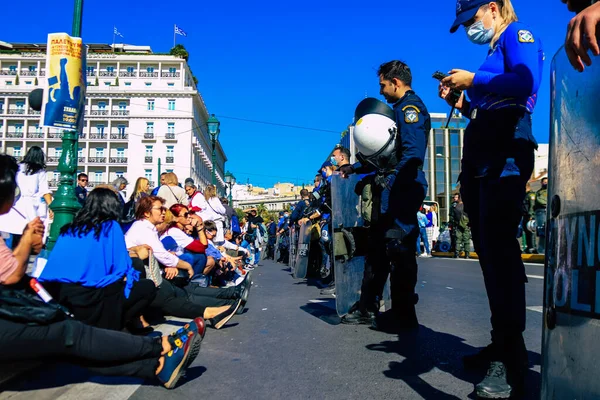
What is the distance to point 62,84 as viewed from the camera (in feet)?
26.3

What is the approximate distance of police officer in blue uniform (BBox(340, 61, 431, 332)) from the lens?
4.05 meters

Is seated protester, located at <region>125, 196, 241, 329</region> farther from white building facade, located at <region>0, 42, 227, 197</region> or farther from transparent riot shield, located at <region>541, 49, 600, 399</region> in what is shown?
white building facade, located at <region>0, 42, 227, 197</region>

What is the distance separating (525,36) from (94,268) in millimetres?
2706

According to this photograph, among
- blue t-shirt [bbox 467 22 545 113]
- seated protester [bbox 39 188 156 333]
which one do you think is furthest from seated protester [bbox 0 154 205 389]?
blue t-shirt [bbox 467 22 545 113]

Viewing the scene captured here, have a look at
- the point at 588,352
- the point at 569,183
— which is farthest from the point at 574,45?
the point at 588,352

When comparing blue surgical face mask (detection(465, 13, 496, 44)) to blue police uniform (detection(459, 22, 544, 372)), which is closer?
blue police uniform (detection(459, 22, 544, 372))

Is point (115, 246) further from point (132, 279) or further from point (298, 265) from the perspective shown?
point (298, 265)

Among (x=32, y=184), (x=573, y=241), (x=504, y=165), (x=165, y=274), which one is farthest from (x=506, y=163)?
(x=32, y=184)

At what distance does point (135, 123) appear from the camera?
3703 inches

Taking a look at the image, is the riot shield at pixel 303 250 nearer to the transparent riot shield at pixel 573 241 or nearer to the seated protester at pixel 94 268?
the seated protester at pixel 94 268

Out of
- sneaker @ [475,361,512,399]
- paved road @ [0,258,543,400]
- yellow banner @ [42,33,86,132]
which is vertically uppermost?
yellow banner @ [42,33,86,132]

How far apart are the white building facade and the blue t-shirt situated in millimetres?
89679

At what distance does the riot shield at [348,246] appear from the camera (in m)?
4.55

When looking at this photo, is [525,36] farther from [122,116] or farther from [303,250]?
[122,116]
